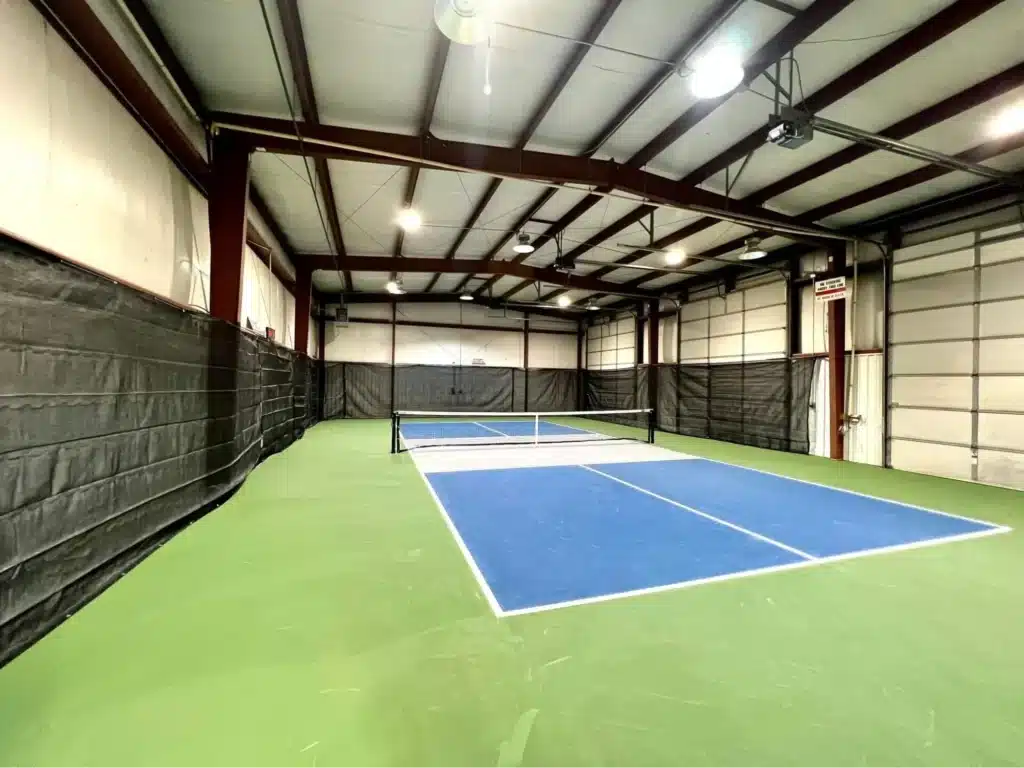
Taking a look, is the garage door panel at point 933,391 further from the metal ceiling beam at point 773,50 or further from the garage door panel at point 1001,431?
the metal ceiling beam at point 773,50

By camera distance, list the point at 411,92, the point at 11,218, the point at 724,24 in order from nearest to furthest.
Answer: the point at 11,218
the point at 724,24
the point at 411,92

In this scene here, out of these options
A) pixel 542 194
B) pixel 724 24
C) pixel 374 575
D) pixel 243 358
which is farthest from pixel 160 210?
pixel 724 24

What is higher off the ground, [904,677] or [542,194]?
[542,194]

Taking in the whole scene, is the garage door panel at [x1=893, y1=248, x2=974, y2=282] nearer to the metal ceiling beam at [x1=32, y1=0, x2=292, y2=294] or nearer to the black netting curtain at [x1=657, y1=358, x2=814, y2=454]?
the black netting curtain at [x1=657, y1=358, x2=814, y2=454]

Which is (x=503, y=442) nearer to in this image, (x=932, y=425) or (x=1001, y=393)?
(x=932, y=425)

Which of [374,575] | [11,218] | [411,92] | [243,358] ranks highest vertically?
[411,92]

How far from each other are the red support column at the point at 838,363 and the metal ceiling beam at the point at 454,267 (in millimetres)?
5908

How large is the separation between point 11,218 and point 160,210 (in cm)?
207

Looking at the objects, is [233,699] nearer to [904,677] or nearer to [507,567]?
[507,567]

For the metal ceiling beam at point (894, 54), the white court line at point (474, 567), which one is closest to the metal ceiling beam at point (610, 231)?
the metal ceiling beam at point (894, 54)

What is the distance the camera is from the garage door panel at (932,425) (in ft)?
21.7

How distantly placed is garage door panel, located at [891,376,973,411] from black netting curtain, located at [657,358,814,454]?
159 centimetres

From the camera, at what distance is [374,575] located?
2.98 metres

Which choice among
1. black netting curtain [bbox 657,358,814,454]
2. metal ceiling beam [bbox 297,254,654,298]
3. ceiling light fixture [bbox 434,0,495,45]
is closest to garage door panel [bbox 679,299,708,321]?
black netting curtain [bbox 657,358,814,454]
